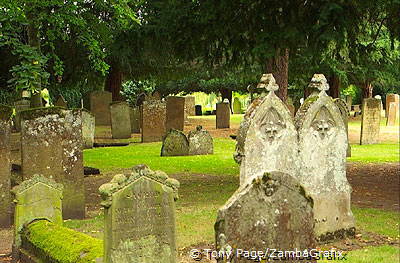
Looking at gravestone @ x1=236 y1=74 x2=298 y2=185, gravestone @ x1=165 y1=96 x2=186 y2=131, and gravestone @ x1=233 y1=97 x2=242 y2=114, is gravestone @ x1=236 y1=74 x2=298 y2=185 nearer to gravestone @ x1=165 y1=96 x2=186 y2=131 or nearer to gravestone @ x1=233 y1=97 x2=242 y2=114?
gravestone @ x1=165 y1=96 x2=186 y2=131

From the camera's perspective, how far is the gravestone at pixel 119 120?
26.8 m

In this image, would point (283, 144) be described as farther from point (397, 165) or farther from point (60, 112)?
point (397, 165)

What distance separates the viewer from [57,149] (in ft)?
37.5

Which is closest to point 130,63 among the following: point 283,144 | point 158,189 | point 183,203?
point 183,203

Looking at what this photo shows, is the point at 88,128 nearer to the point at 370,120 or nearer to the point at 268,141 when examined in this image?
the point at 370,120

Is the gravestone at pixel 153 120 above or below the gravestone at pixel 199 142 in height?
above

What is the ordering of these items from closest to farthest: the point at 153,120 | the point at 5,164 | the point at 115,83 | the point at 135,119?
the point at 5,164 → the point at 153,120 → the point at 135,119 → the point at 115,83

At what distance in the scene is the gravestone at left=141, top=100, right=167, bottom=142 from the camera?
84.4 ft

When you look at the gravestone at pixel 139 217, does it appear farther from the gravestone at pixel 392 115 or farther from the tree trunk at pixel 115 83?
the gravestone at pixel 392 115

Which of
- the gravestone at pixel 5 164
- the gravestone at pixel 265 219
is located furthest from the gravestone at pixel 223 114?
the gravestone at pixel 265 219

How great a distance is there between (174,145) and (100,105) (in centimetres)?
1110

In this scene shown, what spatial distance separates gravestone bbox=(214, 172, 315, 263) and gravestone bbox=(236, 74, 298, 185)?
382cm

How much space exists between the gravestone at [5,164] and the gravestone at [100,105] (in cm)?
1999

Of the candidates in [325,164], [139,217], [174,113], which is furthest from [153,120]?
[139,217]
